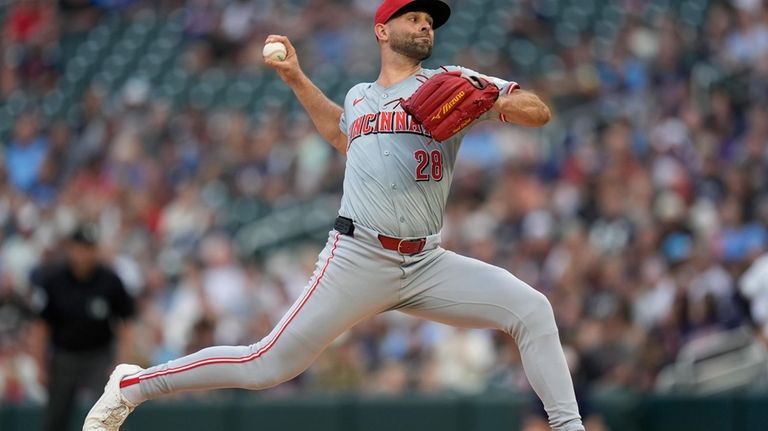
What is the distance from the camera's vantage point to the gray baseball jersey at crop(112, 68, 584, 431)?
221 inches

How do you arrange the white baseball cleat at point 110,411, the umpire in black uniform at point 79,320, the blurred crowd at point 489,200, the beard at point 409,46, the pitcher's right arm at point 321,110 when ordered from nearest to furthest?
the beard at point 409,46 → the white baseball cleat at point 110,411 → the pitcher's right arm at point 321,110 → the umpire in black uniform at point 79,320 → the blurred crowd at point 489,200

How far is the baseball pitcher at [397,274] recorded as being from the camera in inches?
221

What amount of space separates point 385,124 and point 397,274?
2.01 ft

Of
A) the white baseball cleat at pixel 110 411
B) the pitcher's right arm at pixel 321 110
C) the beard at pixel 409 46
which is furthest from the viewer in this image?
the pitcher's right arm at pixel 321 110

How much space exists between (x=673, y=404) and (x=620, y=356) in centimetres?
56

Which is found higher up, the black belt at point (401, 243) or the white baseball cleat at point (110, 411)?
the black belt at point (401, 243)

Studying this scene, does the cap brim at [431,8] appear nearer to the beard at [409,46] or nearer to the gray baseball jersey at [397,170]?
the beard at [409,46]

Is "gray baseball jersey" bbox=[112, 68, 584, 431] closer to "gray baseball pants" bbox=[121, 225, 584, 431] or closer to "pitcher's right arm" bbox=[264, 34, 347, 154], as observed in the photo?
"gray baseball pants" bbox=[121, 225, 584, 431]

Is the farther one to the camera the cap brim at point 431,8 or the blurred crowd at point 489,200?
the blurred crowd at point 489,200

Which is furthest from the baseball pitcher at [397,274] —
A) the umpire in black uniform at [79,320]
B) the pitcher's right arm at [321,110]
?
the umpire in black uniform at [79,320]

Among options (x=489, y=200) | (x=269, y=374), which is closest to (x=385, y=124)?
(x=269, y=374)

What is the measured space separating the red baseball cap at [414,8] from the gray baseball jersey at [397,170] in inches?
10.3

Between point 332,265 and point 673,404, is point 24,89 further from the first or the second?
point 332,265

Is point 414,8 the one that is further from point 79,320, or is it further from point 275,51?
point 79,320
